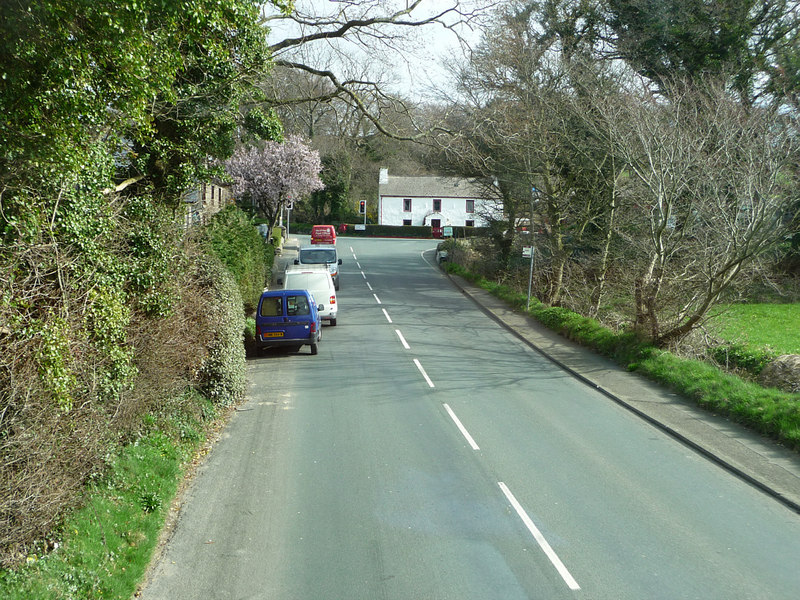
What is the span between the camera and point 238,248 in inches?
805

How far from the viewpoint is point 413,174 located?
9512 centimetres

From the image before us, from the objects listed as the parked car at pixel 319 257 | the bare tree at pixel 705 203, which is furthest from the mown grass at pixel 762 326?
the parked car at pixel 319 257

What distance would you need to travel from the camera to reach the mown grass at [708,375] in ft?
39.8

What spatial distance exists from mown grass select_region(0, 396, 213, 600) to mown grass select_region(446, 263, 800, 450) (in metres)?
9.66

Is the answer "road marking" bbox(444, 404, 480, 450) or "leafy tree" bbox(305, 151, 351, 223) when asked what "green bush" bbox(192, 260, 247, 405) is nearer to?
"road marking" bbox(444, 404, 480, 450)

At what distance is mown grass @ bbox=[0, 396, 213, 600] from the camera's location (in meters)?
6.16

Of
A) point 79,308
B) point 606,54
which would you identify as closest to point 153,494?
point 79,308

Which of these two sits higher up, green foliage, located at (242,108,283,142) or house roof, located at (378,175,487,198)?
house roof, located at (378,175,487,198)

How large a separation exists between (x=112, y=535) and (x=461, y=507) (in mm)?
4024

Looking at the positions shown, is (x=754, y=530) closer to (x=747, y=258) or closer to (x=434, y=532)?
(x=434, y=532)

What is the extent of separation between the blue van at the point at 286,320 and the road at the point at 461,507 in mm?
2985

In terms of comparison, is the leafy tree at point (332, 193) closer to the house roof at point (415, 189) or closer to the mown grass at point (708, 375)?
the house roof at point (415, 189)

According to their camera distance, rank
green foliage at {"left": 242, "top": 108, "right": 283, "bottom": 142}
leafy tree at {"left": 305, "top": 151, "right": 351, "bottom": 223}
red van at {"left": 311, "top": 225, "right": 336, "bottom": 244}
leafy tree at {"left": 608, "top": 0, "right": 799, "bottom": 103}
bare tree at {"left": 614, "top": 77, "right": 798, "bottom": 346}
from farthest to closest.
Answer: leafy tree at {"left": 305, "top": 151, "right": 351, "bottom": 223} < red van at {"left": 311, "top": 225, "right": 336, "bottom": 244} < leafy tree at {"left": 608, "top": 0, "right": 799, "bottom": 103} < green foliage at {"left": 242, "top": 108, "right": 283, "bottom": 142} < bare tree at {"left": 614, "top": 77, "right": 798, "bottom": 346}

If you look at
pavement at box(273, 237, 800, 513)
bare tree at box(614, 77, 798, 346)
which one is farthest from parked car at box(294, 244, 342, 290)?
bare tree at box(614, 77, 798, 346)
